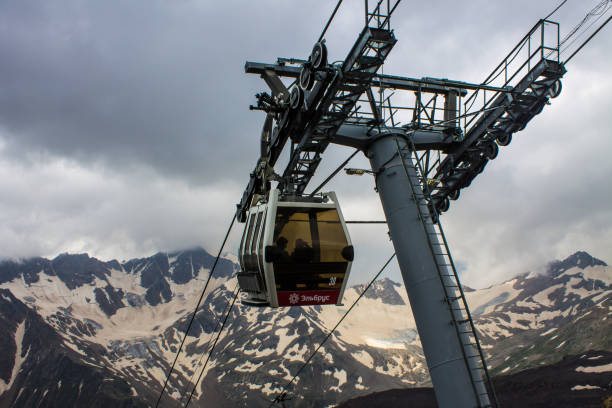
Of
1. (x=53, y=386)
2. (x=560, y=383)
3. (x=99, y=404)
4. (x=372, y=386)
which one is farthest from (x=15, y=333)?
(x=560, y=383)

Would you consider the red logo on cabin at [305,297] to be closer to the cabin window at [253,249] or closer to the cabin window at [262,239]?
the cabin window at [262,239]

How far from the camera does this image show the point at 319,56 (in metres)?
8.45

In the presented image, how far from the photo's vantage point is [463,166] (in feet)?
39.4

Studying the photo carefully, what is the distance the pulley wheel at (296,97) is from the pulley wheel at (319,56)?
35.4 inches

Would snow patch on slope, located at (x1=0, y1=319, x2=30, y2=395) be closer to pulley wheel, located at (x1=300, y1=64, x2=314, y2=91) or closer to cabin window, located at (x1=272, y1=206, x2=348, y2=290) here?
cabin window, located at (x1=272, y1=206, x2=348, y2=290)

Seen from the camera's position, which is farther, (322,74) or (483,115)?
(483,115)

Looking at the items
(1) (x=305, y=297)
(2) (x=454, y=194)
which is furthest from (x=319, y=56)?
(2) (x=454, y=194)

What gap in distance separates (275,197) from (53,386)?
18258cm

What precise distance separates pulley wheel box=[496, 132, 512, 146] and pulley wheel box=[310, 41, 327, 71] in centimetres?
526

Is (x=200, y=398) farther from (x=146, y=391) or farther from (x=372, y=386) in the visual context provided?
(x=372, y=386)

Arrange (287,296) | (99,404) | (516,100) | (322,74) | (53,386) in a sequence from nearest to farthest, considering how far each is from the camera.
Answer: (322,74)
(287,296)
(516,100)
(99,404)
(53,386)

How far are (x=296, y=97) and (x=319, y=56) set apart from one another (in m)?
1.32

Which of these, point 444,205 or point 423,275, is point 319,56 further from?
point 444,205

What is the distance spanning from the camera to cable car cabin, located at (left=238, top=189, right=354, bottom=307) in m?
9.13
